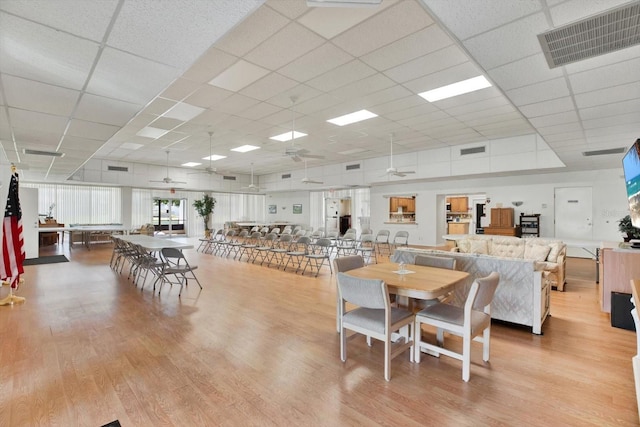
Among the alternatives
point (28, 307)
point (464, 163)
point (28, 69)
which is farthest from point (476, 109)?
point (28, 307)

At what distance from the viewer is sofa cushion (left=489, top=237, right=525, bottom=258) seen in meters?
5.82

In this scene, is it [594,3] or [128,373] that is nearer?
[594,3]

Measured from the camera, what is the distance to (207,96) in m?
5.06

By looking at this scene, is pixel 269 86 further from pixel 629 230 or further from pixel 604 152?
pixel 629 230

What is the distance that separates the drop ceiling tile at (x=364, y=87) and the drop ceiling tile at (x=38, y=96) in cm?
337

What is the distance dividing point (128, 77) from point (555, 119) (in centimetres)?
479

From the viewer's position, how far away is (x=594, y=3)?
1859 millimetres

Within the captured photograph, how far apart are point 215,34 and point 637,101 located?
4234 mm

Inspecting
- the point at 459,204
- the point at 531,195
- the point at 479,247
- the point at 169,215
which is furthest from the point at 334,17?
the point at 169,215

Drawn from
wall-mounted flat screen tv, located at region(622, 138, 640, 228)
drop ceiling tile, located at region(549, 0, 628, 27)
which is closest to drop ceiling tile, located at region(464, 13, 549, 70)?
drop ceiling tile, located at region(549, 0, 628, 27)

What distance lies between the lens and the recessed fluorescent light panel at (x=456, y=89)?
177 inches

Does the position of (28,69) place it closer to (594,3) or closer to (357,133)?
(594,3)

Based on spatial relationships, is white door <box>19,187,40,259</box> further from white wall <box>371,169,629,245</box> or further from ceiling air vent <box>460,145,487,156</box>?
ceiling air vent <box>460,145,487,156</box>

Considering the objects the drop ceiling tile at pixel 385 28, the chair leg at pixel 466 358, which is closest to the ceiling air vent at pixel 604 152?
the drop ceiling tile at pixel 385 28
